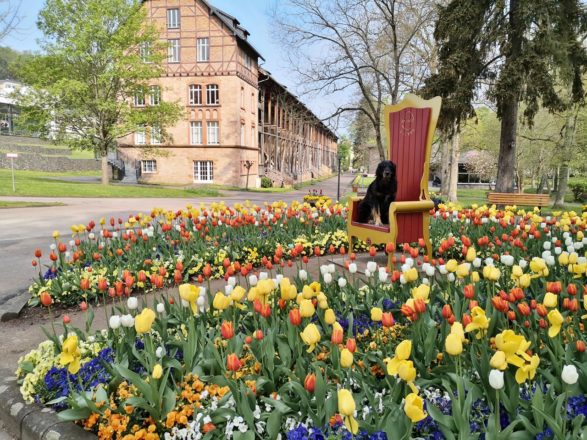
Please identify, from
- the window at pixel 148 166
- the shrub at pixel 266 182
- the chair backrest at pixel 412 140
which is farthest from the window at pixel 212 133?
the chair backrest at pixel 412 140

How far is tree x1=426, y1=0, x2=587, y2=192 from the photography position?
14.3m

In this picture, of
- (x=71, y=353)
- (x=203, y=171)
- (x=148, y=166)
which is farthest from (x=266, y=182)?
(x=71, y=353)

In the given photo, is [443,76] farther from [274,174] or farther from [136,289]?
[274,174]

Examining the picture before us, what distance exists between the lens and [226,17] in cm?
3300

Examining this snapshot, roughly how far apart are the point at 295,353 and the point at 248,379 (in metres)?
0.30

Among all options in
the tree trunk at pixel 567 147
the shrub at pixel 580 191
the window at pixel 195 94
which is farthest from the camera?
the window at pixel 195 94

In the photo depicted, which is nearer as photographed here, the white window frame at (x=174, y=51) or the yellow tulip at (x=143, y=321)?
the yellow tulip at (x=143, y=321)

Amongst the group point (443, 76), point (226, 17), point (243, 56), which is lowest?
point (443, 76)

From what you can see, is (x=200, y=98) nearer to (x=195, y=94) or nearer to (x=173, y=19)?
(x=195, y=94)

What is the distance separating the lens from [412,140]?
6680mm

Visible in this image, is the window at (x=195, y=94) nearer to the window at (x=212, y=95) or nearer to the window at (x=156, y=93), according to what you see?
the window at (x=212, y=95)

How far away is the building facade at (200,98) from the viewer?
32.4 m

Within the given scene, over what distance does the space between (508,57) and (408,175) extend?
11.4 metres

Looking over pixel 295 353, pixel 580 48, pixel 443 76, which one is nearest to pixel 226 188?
pixel 443 76
